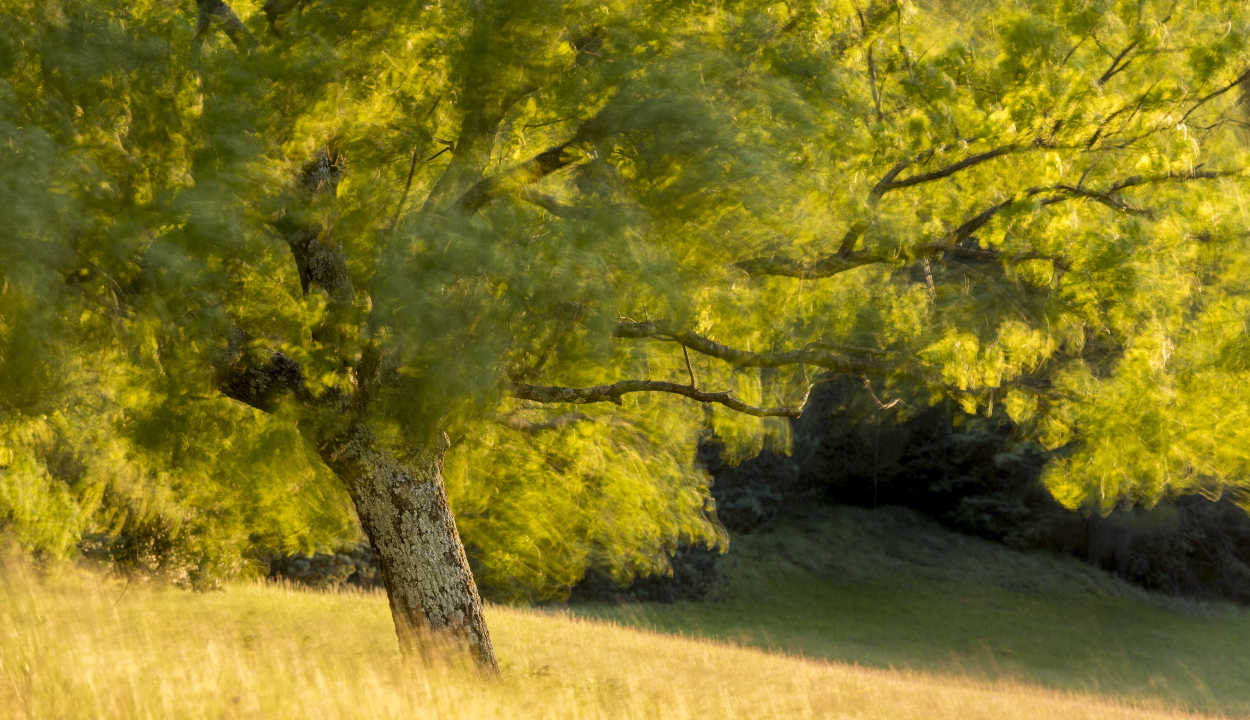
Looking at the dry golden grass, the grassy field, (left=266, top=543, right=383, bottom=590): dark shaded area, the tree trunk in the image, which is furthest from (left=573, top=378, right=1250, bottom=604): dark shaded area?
the tree trunk

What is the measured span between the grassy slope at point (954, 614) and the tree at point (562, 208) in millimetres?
12517

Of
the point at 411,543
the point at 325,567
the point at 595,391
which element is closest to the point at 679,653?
the point at 411,543

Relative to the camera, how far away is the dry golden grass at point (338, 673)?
504 cm

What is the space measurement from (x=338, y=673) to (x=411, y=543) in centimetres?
122

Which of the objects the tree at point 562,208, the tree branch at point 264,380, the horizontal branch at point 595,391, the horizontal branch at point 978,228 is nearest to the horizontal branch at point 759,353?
the tree at point 562,208

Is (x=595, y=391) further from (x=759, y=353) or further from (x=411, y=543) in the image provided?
(x=411, y=543)

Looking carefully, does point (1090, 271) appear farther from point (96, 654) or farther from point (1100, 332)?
point (96, 654)

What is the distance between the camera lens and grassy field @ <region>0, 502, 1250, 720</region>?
5312mm

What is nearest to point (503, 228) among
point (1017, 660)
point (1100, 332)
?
point (1100, 332)

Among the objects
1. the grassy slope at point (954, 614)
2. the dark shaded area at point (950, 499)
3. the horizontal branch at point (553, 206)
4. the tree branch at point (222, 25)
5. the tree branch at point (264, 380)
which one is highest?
the tree branch at point (222, 25)

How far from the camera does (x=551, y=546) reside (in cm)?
1155

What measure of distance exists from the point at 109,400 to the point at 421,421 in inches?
170

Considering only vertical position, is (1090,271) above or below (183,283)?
above

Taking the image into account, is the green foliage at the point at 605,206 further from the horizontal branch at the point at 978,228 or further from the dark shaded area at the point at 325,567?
the dark shaded area at the point at 325,567
